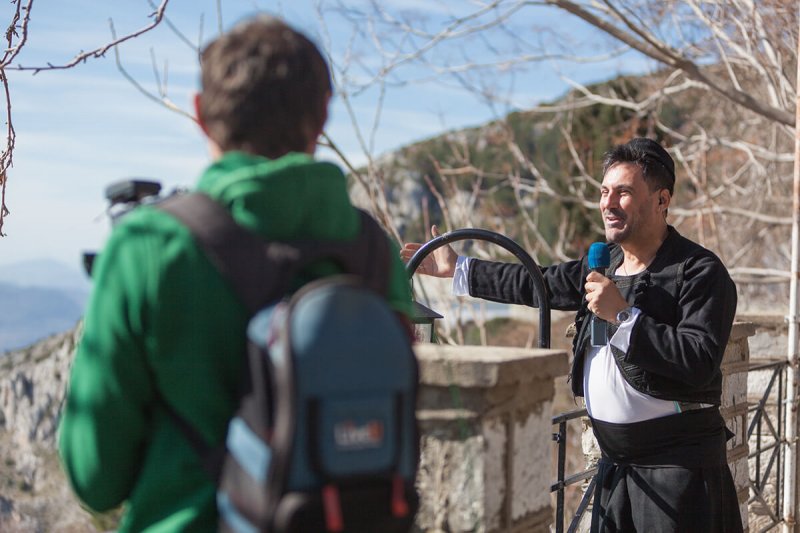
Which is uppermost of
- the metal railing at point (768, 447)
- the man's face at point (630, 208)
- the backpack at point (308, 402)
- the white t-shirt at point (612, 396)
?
the man's face at point (630, 208)

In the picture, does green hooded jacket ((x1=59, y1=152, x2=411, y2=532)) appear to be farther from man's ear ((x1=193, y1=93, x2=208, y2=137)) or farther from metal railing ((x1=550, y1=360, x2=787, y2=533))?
metal railing ((x1=550, y1=360, x2=787, y2=533))

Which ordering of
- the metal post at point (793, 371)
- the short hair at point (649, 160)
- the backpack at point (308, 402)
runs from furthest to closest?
the metal post at point (793, 371) → the short hair at point (649, 160) → the backpack at point (308, 402)

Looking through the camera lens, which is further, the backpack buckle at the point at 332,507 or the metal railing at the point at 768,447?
the metal railing at the point at 768,447

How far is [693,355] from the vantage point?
276 centimetres

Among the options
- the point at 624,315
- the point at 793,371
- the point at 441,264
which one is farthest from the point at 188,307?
the point at 793,371

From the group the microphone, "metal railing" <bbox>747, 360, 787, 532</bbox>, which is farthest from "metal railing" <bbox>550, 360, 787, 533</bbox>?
the microphone

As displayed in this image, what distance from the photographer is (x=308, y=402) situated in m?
1.20

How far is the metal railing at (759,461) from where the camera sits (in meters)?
3.40

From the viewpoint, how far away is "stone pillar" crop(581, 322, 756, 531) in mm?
4141

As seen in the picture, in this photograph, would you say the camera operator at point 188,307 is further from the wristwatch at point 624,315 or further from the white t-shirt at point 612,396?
the white t-shirt at point 612,396

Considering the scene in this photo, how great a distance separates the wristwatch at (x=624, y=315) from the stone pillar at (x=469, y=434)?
744mm

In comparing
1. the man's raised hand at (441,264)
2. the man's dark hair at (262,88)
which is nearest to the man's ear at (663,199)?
the man's raised hand at (441,264)

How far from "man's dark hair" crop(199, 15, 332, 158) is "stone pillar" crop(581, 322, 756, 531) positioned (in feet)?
10.2

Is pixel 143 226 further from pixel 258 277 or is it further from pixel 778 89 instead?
pixel 778 89
